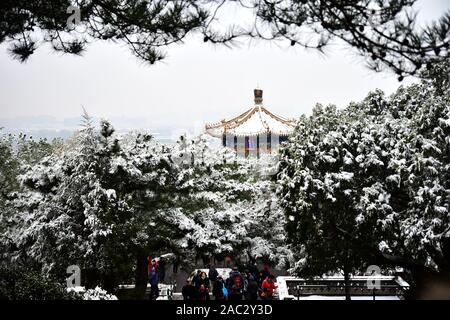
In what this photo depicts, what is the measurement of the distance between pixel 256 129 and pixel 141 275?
6210 mm

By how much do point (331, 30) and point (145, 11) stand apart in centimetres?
142

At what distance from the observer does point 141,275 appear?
8.86 meters

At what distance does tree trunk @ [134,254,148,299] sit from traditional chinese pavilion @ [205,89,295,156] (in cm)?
513

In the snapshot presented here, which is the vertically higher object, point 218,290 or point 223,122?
point 223,122

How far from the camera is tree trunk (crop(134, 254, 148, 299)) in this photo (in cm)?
867

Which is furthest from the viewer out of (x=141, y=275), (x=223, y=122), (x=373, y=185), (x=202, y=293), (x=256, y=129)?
(x=256, y=129)

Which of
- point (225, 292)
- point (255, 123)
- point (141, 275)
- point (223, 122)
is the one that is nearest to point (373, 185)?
point (225, 292)

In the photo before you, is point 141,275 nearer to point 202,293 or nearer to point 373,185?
point 202,293

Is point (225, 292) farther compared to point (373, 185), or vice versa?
point (373, 185)

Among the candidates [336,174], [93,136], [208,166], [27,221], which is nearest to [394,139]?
[336,174]

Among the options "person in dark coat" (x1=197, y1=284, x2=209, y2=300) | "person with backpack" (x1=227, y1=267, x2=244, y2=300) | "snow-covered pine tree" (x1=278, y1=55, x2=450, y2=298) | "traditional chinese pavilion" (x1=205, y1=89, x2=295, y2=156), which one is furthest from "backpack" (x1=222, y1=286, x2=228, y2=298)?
"traditional chinese pavilion" (x1=205, y1=89, x2=295, y2=156)

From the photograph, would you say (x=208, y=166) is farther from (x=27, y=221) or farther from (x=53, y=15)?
(x=53, y=15)

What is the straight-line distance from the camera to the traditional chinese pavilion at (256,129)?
13500mm

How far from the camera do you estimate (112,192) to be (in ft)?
25.8
